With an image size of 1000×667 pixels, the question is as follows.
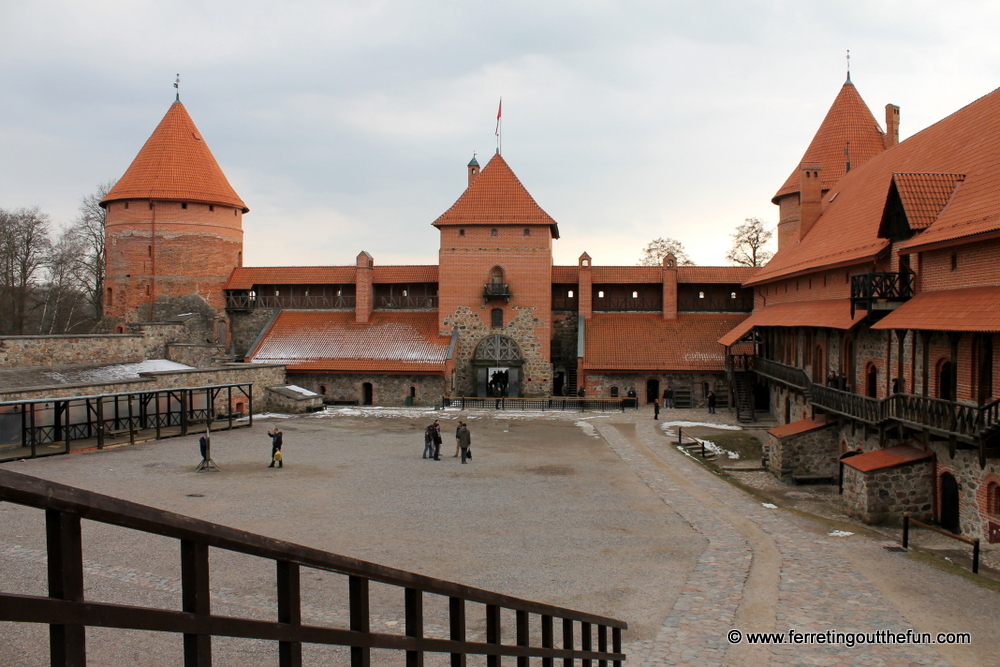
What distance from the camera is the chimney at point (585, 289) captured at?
3516 cm

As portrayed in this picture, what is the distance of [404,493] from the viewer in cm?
1562

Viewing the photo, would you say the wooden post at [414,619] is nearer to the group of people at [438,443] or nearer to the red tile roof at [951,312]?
→ the red tile roof at [951,312]


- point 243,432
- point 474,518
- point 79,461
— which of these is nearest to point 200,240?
point 243,432

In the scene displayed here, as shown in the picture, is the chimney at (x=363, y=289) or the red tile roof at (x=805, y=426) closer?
the red tile roof at (x=805, y=426)

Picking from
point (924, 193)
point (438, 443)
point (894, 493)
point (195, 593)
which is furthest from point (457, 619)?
point (924, 193)

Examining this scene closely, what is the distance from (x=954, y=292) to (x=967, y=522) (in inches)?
174

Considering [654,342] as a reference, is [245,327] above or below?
above

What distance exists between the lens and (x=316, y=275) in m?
37.4

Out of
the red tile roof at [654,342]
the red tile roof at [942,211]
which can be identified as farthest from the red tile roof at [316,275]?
the red tile roof at [942,211]

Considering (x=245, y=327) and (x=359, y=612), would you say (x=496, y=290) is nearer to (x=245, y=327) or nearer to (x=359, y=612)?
(x=245, y=327)

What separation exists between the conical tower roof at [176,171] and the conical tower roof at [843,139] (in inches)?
1061

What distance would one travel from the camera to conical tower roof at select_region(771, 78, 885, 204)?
3064cm

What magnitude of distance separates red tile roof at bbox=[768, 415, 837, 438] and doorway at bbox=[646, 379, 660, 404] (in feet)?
40.4

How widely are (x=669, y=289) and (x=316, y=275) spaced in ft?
57.2
